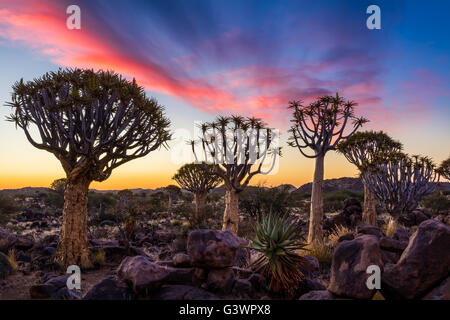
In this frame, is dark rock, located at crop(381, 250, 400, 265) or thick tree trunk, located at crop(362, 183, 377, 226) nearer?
dark rock, located at crop(381, 250, 400, 265)

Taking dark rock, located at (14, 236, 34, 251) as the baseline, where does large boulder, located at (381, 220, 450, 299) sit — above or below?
above

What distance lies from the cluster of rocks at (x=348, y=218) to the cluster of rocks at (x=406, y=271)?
14.5 m

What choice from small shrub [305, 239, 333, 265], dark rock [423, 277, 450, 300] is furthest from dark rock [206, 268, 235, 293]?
small shrub [305, 239, 333, 265]

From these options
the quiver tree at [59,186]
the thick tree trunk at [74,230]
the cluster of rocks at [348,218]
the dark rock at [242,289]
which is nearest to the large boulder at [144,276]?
the dark rock at [242,289]

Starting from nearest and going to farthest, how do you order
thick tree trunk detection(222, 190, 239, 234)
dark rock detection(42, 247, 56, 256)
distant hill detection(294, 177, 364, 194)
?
dark rock detection(42, 247, 56, 256)
thick tree trunk detection(222, 190, 239, 234)
distant hill detection(294, 177, 364, 194)

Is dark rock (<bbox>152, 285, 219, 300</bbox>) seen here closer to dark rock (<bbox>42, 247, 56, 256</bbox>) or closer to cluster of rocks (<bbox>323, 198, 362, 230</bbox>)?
dark rock (<bbox>42, 247, 56, 256</bbox>)

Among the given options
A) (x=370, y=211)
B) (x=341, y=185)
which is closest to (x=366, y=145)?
(x=370, y=211)

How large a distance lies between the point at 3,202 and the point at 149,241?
16666mm

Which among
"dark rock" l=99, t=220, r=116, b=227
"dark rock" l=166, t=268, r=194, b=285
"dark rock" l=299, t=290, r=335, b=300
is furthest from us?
"dark rock" l=99, t=220, r=116, b=227

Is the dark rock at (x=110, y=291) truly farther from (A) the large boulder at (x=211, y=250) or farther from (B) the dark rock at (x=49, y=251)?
(B) the dark rock at (x=49, y=251)

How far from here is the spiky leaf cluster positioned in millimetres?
9914

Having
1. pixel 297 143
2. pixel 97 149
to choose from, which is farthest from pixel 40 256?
pixel 297 143

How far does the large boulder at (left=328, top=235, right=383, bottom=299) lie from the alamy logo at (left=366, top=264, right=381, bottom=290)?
0.05 metres

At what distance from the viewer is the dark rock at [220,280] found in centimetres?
598
